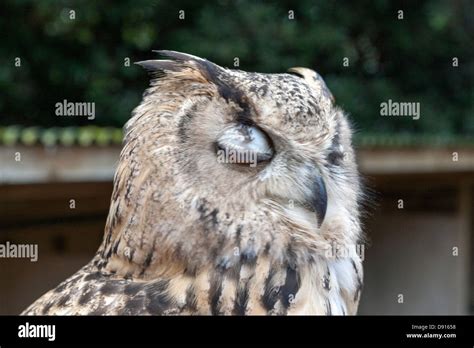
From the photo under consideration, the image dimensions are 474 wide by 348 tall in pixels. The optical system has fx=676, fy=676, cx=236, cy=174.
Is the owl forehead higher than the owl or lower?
higher

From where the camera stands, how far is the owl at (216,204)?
162 centimetres

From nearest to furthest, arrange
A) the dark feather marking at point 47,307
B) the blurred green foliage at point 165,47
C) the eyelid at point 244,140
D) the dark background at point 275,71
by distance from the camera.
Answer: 1. the eyelid at point 244,140
2. the dark feather marking at point 47,307
3. the dark background at point 275,71
4. the blurred green foliage at point 165,47

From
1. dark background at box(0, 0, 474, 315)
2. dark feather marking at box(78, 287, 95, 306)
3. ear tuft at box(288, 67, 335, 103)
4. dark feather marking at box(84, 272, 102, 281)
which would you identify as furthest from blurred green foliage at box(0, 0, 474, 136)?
dark feather marking at box(78, 287, 95, 306)

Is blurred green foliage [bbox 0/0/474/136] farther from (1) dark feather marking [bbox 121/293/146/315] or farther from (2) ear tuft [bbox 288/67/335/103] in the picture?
(1) dark feather marking [bbox 121/293/146/315]

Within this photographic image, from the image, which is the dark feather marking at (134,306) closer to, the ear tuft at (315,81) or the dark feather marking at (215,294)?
the dark feather marking at (215,294)

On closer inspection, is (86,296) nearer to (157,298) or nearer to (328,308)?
(157,298)

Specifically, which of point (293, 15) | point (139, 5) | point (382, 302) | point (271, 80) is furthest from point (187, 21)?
point (271, 80)

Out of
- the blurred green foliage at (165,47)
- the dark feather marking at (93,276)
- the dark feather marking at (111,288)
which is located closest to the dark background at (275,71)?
the blurred green foliage at (165,47)

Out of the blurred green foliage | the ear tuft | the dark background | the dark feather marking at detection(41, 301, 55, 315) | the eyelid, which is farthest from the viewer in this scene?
the blurred green foliage

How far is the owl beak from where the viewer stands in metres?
1.72

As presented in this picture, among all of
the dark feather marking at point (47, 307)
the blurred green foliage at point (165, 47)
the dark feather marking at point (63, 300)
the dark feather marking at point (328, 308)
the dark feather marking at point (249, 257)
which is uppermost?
the blurred green foliage at point (165, 47)

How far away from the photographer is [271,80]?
1.67 meters

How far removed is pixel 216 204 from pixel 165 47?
11.1 feet

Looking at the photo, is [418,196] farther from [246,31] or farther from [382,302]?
[246,31]
